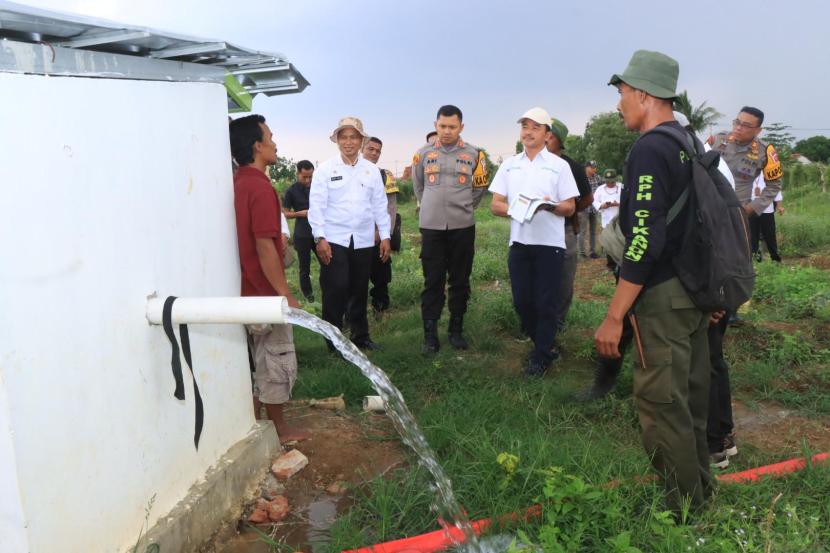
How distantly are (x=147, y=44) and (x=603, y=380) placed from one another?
126 inches

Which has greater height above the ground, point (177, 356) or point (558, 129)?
point (558, 129)

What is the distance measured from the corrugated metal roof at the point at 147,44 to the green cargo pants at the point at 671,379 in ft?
6.49

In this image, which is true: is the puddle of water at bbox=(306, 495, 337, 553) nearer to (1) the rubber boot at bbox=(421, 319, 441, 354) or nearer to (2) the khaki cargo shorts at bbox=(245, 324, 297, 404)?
(2) the khaki cargo shorts at bbox=(245, 324, 297, 404)

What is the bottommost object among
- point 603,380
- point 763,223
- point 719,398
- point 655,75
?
point 603,380

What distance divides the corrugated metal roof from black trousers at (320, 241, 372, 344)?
195 cm

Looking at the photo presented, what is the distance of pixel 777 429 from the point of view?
3838 millimetres

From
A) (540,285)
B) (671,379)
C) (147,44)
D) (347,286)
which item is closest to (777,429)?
(540,285)

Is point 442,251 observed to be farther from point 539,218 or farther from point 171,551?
point 171,551

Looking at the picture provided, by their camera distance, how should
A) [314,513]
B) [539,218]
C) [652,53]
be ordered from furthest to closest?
[539,218] < [314,513] < [652,53]

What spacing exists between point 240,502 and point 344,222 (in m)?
2.63

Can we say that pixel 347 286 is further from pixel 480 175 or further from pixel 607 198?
pixel 607 198

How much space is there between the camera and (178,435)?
2.54 metres

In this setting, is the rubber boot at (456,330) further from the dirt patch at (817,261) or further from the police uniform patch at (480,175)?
the dirt patch at (817,261)

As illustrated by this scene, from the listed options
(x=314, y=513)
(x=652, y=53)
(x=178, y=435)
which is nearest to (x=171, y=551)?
(x=178, y=435)
